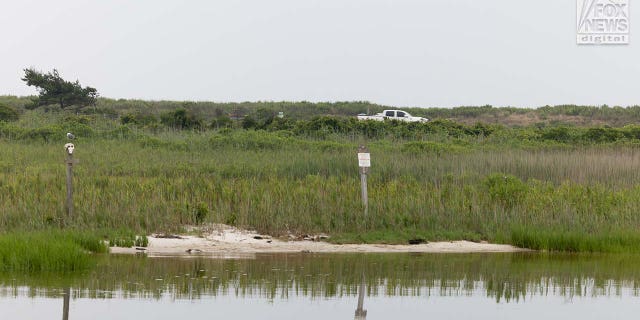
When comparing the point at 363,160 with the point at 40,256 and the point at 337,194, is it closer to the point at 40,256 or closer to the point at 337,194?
the point at 337,194

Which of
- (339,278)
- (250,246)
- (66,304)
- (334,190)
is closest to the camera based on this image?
(66,304)

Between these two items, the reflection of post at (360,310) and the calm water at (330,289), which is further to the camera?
the calm water at (330,289)

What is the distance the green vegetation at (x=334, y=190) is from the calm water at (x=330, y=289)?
112 inches

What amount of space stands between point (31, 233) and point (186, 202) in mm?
3906

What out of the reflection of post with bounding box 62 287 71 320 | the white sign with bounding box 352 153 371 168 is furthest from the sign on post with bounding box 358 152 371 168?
the reflection of post with bounding box 62 287 71 320

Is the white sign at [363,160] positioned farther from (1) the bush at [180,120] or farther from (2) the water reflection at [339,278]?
(1) the bush at [180,120]

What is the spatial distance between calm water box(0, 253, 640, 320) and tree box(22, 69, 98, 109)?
43088mm

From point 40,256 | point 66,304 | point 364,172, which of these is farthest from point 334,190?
point 66,304

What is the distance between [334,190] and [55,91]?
3976 cm

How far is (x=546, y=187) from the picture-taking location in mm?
24875

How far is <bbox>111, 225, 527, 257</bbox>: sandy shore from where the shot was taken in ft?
62.2

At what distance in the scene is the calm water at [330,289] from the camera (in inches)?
465

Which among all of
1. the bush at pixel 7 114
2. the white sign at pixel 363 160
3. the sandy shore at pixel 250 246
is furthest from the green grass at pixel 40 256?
the bush at pixel 7 114

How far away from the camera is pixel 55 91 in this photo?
2302 inches
